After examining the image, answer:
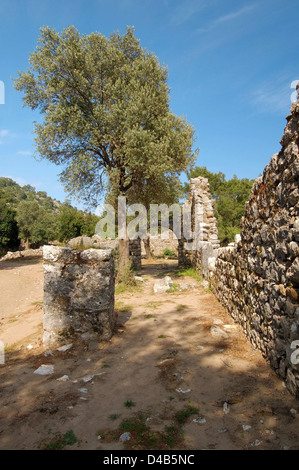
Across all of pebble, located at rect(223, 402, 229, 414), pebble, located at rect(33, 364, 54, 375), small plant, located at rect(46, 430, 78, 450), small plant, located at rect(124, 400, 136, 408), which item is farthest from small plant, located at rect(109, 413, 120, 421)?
pebble, located at rect(33, 364, 54, 375)

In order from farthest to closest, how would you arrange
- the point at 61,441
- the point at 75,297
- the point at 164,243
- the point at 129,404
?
the point at 164,243 → the point at 75,297 → the point at 129,404 → the point at 61,441

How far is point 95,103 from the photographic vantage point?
1211 centimetres

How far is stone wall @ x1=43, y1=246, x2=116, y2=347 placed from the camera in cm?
520

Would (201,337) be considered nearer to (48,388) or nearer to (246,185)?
(48,388)

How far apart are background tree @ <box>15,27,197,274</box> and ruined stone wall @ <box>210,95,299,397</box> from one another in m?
7.55

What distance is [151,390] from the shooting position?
11.4ft

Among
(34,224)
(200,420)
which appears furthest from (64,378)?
(34,224)

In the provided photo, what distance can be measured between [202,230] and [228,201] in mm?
18860

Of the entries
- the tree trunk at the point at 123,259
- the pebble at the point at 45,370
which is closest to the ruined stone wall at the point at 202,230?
the tree trunk at the point at 123,259

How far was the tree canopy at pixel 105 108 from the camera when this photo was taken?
37.4 ft

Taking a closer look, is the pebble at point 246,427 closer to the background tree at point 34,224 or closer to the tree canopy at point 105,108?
the tree canopy at point 105,108

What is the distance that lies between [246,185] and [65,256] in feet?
99.6

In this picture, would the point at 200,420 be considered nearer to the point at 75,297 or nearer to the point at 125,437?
the point at 125,437

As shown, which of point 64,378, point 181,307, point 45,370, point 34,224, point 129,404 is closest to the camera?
point 129,404
